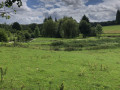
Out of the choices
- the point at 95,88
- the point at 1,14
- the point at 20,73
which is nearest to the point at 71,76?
the point at 95,88

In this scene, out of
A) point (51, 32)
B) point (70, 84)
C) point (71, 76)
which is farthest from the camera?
point (51, 32)

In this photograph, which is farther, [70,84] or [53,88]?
[70,84]

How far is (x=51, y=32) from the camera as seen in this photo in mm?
99938

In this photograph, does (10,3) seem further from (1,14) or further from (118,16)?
(118,16)

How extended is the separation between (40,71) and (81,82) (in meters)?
4.16

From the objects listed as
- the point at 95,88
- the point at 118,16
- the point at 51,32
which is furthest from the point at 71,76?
the point at 118,16

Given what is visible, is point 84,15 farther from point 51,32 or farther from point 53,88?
point 53,88

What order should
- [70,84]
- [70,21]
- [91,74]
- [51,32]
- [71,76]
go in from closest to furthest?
[70,84] → [71,76] → [91,74] → [70,21] → [51,32]

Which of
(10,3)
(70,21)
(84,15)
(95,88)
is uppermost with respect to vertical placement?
(84,15)

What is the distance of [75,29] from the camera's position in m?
76.2

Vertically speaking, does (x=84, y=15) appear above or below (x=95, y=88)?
above

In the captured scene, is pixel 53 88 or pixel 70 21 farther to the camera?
pixel 70 21

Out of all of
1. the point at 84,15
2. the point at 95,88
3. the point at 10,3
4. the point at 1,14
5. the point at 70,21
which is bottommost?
the point at 95,88

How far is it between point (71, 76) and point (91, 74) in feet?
6.80
